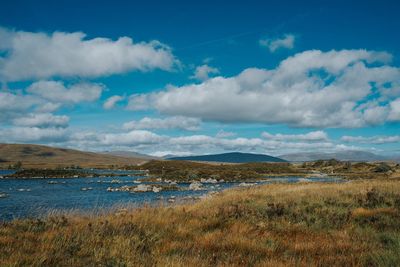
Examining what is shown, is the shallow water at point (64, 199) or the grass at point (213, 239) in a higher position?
the grass at point (213, 239)

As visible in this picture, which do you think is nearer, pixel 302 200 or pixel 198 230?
pixel 198 230

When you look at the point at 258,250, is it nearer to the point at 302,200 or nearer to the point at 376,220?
the point at 376,220

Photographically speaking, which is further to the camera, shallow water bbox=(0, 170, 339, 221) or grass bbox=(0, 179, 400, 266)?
shallow water bbox=(0, 170, 339, 221)

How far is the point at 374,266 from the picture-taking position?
6504mm

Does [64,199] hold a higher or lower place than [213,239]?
lower

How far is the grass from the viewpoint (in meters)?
6.43

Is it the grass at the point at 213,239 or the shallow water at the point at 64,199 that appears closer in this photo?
the grass at the point at 213,239

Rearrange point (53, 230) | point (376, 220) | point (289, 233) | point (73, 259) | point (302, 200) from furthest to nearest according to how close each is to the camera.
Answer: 1. point (302, 200)
2. point (376, 220)
3. point (289, 233)
4. point (53, 230)
5. point (73, 259)

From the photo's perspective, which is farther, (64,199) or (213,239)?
(64,199)

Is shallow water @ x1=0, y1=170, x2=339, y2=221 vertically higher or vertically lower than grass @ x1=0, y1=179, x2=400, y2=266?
lower

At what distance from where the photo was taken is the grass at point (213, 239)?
643 cm

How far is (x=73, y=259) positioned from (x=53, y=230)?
2.82 m

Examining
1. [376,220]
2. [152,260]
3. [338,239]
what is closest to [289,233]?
[338,239]

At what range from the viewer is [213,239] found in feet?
27.7
